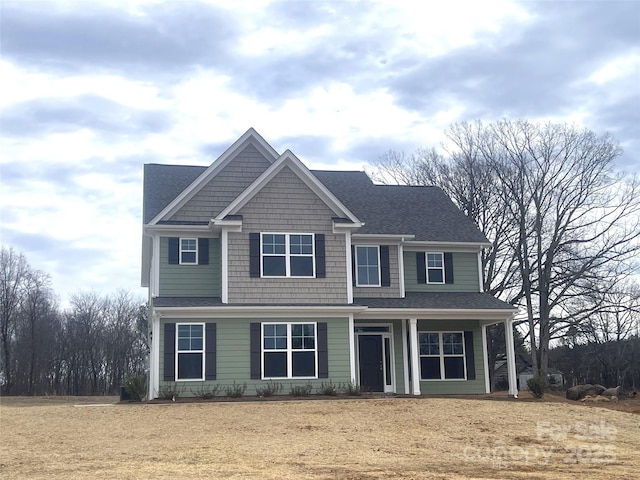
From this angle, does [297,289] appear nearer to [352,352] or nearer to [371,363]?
[352,352]

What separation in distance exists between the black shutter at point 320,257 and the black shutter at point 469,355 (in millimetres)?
6593

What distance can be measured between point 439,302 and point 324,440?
472 inches

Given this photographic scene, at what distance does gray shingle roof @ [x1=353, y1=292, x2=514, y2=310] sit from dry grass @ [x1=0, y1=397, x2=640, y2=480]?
4.51m

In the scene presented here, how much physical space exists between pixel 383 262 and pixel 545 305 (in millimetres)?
14804

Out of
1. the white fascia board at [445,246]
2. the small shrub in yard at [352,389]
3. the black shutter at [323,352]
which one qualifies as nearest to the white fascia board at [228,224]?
the black shutter at [323,352]

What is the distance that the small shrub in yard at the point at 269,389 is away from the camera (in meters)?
23.5

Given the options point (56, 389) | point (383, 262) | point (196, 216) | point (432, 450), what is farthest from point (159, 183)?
point (56, 389)

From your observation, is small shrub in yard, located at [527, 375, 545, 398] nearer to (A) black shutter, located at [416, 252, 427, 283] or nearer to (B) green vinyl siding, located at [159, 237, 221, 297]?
(A) black shutter, located at [416, 252, 427, 283]

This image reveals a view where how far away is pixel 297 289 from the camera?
978 inches

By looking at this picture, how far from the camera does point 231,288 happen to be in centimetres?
2444

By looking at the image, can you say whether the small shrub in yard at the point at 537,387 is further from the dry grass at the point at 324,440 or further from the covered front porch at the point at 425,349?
the dry grass at the point at 324,440

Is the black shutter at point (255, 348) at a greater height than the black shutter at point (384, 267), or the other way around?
the black shutter at point (384, 267)

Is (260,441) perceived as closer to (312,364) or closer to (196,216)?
(312,364)

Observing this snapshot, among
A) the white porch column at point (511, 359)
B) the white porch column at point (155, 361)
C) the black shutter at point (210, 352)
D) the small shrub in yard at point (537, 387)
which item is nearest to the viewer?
the white porch column at point (155, 361)
